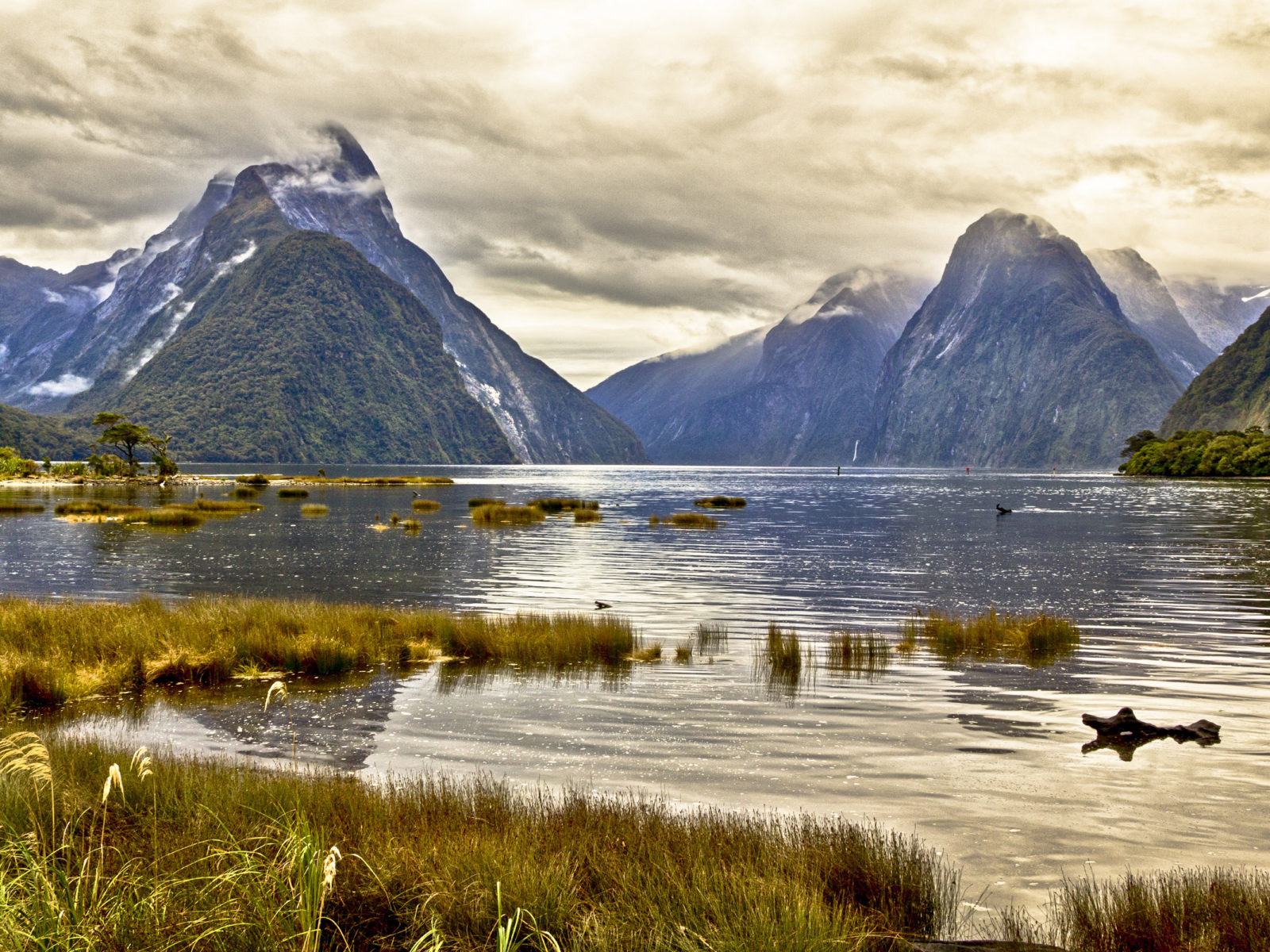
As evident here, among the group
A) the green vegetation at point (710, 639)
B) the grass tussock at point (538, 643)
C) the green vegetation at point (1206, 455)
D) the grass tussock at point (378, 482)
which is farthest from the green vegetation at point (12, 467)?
the green vegetation at point (1206, 455)

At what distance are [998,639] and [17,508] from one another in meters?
79.9

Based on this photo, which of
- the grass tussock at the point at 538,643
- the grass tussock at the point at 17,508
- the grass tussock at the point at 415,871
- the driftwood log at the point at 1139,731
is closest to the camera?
the grass tussock at the point at 415,871

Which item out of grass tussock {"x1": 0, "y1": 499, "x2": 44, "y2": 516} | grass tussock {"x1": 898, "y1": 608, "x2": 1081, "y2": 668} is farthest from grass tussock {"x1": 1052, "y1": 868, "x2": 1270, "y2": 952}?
grass tussock {"x1": 0, "y1": 499, "x2": 44, "y2": 516}

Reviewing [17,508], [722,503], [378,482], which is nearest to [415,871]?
[17,508]

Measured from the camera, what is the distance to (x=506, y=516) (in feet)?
233

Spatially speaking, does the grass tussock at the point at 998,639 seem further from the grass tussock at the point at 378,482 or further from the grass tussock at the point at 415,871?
the grass tussock at the point at 378,482

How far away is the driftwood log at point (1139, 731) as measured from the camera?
14.4m

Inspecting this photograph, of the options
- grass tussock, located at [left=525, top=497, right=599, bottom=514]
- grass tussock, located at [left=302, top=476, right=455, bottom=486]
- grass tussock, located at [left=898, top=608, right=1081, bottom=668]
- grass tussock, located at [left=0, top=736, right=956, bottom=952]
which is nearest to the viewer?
grass tussock, located at [left=0, top=736, right=956, bottom=952]

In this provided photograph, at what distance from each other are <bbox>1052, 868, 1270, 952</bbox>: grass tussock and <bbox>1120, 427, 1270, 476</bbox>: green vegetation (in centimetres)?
17359

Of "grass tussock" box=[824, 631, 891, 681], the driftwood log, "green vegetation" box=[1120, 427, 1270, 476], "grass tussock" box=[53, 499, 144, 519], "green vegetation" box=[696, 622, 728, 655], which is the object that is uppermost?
"green vegetation" box=[1120, 427, 1270, 476]

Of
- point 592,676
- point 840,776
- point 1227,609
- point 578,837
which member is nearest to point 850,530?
point 1227,609

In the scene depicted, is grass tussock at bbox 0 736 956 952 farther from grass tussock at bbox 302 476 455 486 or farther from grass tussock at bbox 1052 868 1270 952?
grass tussock at bbox 302 476 455 486

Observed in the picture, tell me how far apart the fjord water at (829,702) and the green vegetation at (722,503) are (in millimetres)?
47551

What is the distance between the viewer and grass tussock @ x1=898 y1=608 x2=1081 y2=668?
2180 cm
